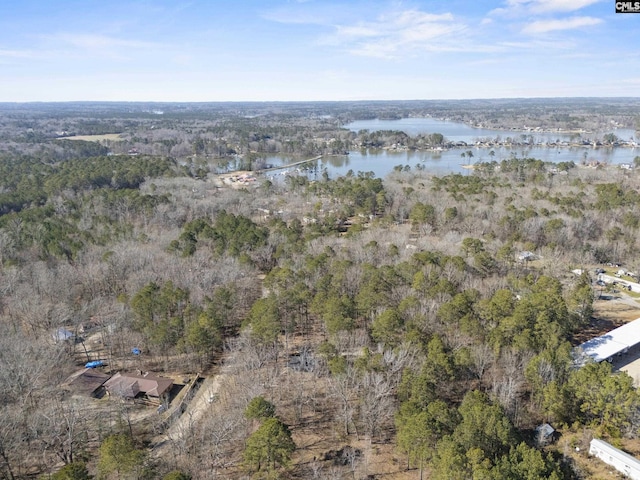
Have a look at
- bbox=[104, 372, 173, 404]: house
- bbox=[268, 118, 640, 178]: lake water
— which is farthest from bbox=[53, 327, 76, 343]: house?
bbox=[268, 118, 640, 178]: lake water

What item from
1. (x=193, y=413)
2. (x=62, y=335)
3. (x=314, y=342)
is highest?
(x=62, y=335)

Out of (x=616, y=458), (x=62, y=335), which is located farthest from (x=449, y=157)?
(x=62, y=335)

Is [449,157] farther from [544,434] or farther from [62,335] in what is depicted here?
[62,335]

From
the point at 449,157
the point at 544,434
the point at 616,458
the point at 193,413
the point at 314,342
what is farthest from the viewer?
the point at 449,157

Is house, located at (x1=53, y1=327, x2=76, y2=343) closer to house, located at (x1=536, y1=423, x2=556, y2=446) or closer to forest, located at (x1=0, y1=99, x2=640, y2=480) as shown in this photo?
forest, located at (x1=0, y1=99, x2=640, y2=480)

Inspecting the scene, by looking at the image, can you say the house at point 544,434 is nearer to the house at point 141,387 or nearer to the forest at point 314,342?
the forest at point 314,342

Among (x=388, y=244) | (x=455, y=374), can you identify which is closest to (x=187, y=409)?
(x=455, y=374)

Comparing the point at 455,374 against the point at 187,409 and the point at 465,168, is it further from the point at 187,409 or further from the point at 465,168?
the point at 465,168
